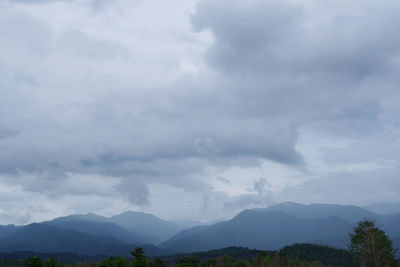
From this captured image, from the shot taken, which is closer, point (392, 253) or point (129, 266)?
point (392, 253)

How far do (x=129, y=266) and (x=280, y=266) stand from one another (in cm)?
7709

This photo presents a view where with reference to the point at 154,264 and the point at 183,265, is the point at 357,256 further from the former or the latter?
the point at 154,264

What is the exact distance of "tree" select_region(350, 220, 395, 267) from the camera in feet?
382

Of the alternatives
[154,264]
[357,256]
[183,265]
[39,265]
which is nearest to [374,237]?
[357,256]

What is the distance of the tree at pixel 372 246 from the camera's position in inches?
4579

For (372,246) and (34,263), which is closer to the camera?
(372,246)

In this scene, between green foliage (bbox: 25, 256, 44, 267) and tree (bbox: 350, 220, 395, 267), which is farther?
green foliage (bbox: 25, 256, 44, 267)

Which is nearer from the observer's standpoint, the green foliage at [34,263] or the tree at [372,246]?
the tree at [372,246]

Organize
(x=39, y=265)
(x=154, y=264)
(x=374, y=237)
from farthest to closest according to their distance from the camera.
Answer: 1. (x=154, y=264)
2. (x=39, y=265)
3. (x=374, y=237)

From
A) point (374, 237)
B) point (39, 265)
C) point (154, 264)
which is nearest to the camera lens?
point (374, 237)

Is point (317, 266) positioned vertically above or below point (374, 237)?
below

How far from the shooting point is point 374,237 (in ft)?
383

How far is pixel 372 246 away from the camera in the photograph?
4582 inches

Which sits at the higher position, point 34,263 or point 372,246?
point 372,246
